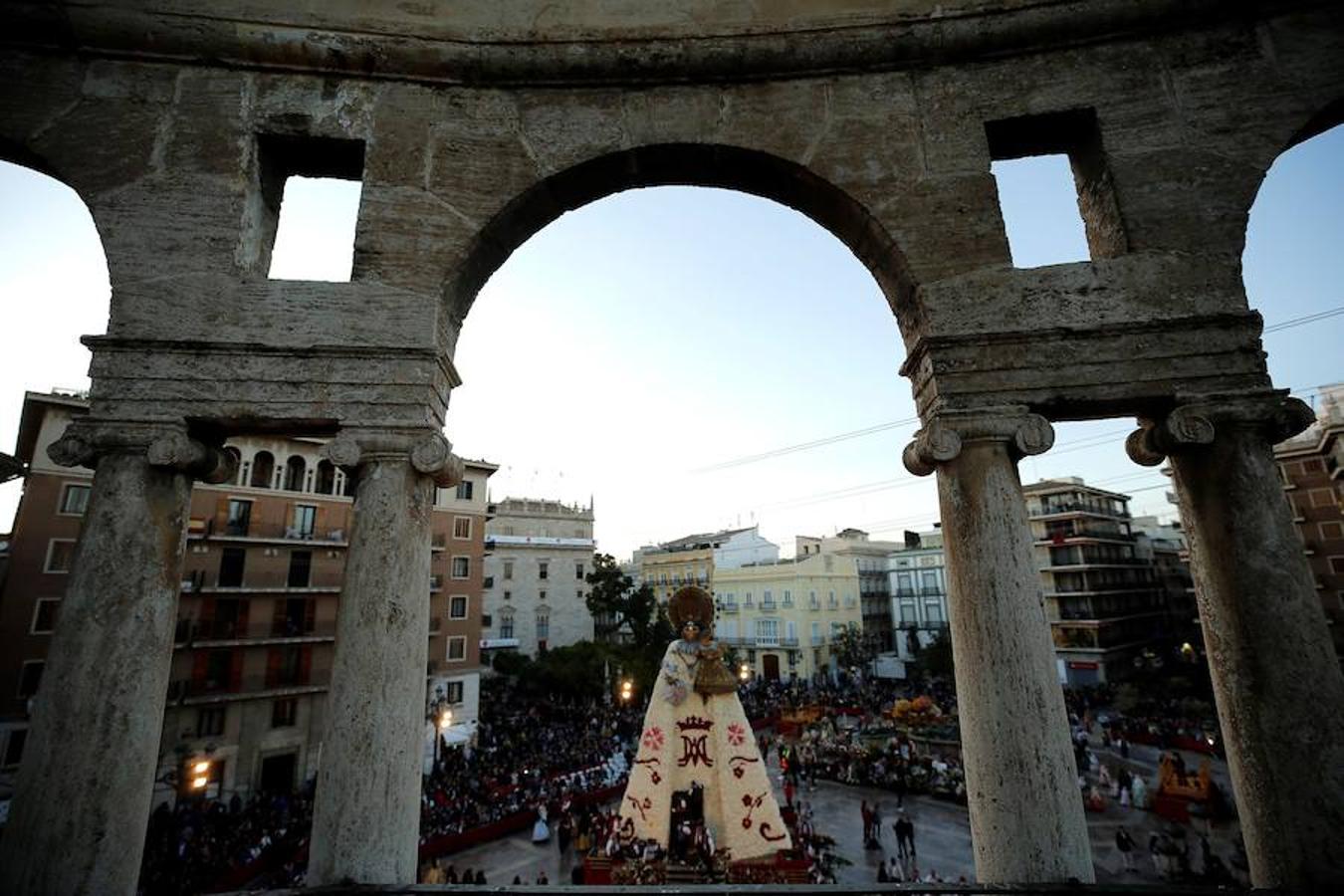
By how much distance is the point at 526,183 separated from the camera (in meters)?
5.00

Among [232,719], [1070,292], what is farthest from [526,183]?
[232,719]

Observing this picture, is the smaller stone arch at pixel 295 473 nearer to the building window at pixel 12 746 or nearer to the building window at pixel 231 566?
the building window at pixel 231 566

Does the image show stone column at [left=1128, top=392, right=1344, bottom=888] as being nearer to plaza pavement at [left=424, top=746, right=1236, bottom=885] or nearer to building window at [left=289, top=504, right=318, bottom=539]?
plaza pavement at [left=424, top=746, right=1236, bottom=885]

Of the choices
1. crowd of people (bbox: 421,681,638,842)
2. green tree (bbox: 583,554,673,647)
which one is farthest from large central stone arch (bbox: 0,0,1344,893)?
green tree (bbox: 583,554,673,647)

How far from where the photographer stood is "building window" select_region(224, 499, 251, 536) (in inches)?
1025

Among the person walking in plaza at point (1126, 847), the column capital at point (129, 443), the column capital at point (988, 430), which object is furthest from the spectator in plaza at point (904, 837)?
the column capital at point (129, 443)

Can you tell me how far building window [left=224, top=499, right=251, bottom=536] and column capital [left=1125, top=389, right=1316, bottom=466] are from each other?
30570 millimetres

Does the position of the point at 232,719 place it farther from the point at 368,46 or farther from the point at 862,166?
the point at 862,166

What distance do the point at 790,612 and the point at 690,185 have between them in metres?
52.7

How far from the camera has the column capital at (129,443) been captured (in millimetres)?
4188

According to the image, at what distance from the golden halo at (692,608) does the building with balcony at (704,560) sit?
5090 centimetres

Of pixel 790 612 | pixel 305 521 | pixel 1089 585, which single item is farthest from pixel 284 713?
pixel 1089 585

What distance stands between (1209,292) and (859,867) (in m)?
15.3

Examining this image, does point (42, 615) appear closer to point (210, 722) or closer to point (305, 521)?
point (210, 722)
